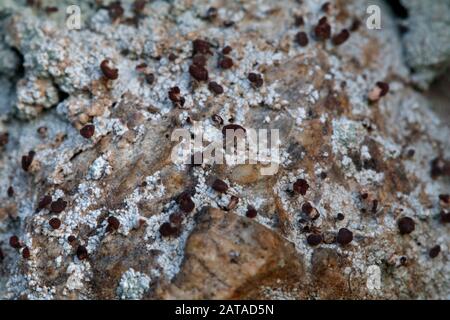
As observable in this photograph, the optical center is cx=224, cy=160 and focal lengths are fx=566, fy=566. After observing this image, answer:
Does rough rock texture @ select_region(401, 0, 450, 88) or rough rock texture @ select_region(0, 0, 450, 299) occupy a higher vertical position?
rough rock texture @ select_region(401, 0, 450, 88)

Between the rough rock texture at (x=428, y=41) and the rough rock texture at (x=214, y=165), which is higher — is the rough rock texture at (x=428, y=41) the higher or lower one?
the higher one

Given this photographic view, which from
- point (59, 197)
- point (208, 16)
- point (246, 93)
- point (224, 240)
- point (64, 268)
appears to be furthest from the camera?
point (208, 16)

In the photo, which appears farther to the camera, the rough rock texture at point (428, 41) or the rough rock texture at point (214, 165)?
the rough rock texture at point (428, 41)

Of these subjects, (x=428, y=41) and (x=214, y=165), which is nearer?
(x=214, y=165)

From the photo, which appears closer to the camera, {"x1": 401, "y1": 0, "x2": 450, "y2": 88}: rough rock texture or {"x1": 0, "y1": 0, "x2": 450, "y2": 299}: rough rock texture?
{"x1": 0, "y1": 0, "x2": 450, "y2": 299}: rough rock texture

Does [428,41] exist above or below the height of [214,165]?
above

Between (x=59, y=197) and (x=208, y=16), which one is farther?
(x=208, y=16)
